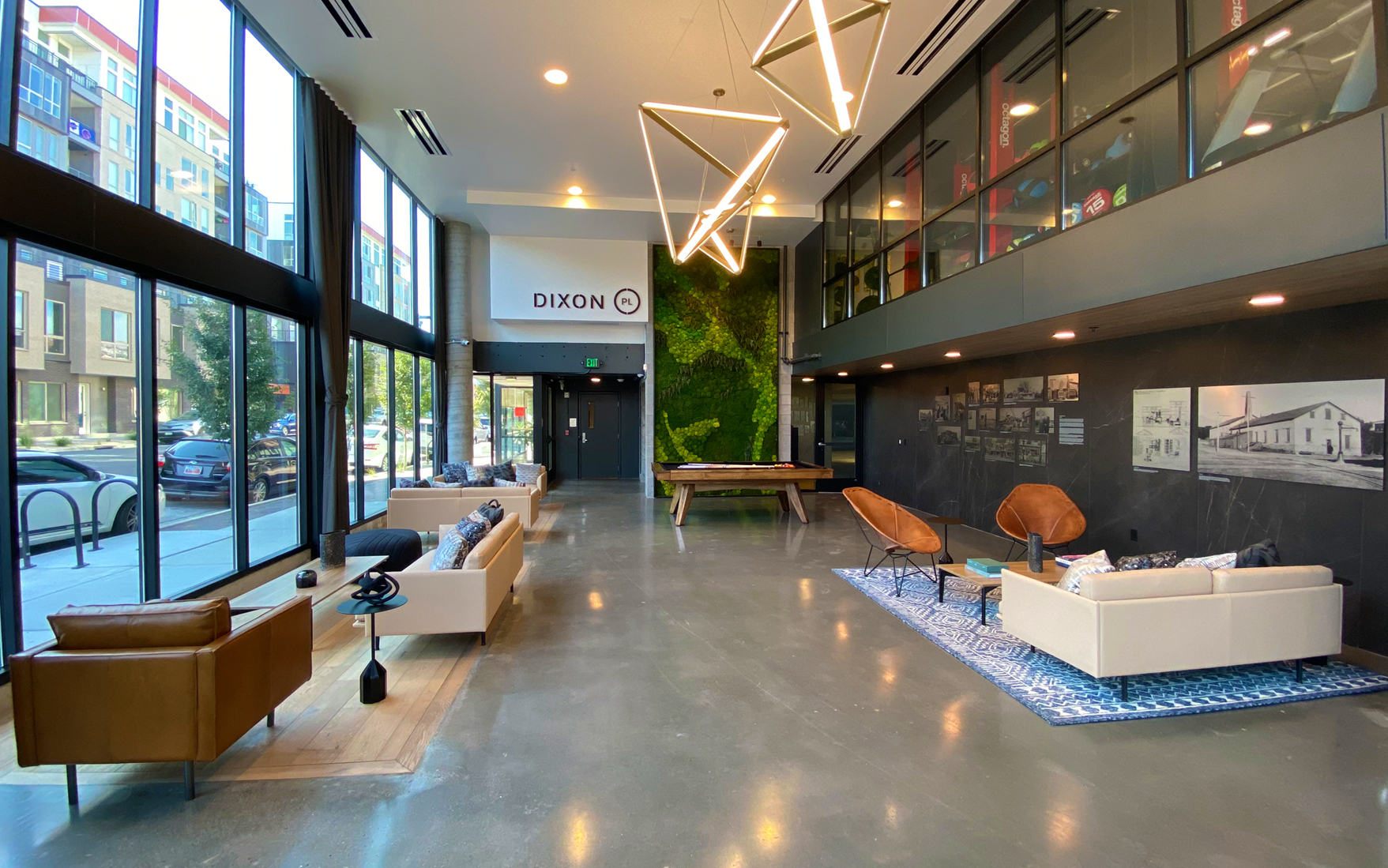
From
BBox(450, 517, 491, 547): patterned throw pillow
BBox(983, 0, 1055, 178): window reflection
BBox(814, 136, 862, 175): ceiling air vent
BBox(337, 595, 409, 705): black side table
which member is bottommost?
BBox(337, 595, 409, 705): black side table

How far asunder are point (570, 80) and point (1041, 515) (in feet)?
22.9

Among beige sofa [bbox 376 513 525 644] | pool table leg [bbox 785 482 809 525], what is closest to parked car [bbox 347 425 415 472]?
beige sofa [bbox 376 513 525 644]

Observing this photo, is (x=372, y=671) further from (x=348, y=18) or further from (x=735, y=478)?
(x=735, y=478)

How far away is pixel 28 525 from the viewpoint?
11.3 ft

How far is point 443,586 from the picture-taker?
423 cm

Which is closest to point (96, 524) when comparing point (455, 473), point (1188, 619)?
point (455, 473)

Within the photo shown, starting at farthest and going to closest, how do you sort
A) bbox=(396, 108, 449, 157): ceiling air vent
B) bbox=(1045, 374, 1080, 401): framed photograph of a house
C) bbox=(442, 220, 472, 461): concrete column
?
1. bbox=(442, 220, 472, 461): concrete column
2. bbox=(396, 108, 449, 157): ceiling air vent
3. bbox=(1045, 374, 1080, 401): framed photograph of a house

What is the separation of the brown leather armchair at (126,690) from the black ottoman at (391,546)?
12.2ft

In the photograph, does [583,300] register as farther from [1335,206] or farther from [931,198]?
[1335,206]

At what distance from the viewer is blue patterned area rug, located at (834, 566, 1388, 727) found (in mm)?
3449

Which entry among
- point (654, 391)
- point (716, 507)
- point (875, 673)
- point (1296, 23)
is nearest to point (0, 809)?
point (875, 673)

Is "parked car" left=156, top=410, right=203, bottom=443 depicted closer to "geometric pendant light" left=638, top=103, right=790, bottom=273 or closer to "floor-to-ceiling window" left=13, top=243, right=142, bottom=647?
"floor-to-ceiling window" left=13, top=243, right=142, bottom=647

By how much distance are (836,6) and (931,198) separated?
7.53ft

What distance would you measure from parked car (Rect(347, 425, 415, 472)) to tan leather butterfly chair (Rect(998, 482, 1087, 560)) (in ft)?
25.7
